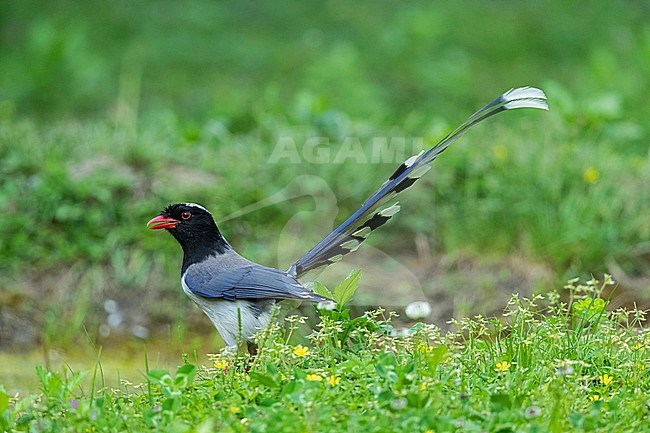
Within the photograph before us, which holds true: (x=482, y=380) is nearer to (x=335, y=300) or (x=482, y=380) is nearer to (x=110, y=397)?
(x=335, y=300)

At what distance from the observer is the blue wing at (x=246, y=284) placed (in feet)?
15.1

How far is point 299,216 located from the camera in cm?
718

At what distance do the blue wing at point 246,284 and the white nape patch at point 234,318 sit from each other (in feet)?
0.14

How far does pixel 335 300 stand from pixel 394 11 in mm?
9191

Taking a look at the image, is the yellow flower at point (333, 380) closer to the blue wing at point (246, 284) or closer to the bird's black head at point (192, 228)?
the blue wing at point (246, 284)

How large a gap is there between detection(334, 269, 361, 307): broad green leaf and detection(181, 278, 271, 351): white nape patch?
371 millimetres

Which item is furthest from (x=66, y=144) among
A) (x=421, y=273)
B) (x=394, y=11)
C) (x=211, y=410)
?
(x=394, y=11)

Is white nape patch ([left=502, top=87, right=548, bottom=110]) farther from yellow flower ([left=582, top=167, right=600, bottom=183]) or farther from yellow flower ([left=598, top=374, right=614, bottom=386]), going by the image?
yellow flower ([left=582, top=167, right=600, bottom=183])

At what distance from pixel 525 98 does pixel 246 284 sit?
148 centimetres

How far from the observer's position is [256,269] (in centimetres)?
474

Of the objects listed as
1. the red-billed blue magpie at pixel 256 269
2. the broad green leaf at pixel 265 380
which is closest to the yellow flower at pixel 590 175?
the red-billed blue magpie at pixel 256 269

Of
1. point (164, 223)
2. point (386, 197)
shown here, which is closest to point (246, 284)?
point (164, 223)

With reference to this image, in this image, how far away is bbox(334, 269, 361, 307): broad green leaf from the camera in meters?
4.41

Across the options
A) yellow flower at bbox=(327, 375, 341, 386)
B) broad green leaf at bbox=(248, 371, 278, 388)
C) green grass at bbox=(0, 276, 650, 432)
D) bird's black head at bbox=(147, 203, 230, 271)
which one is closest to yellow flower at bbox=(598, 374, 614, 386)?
green grass at bbox=(0, 276, 650, 432)
